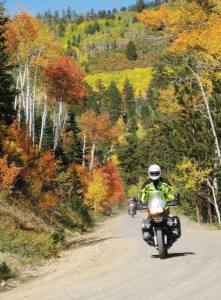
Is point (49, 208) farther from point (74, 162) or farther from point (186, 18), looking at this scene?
point (74, 162)

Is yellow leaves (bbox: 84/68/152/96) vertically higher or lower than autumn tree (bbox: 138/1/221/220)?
higher

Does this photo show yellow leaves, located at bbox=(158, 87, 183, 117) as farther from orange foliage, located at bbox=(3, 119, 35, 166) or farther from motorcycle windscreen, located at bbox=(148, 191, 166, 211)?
motorcycle windscreen, located at bbox=(148, 191, 166, 211)

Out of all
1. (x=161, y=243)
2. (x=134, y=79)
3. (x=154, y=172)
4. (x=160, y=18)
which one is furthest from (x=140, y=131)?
(x=154, y=172)

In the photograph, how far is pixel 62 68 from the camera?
122ft

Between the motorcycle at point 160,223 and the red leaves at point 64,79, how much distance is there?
2874 cm

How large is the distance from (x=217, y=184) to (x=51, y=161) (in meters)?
13.6

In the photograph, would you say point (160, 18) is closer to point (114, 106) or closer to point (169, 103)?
point (169, 103)

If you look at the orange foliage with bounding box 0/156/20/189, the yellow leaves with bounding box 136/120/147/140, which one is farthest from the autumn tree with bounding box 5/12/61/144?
the yellow leaves with bounding box 136/120/147/140

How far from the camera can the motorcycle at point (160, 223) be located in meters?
9.65

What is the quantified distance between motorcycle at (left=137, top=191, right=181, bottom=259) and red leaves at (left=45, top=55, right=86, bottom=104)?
28738 millimetres

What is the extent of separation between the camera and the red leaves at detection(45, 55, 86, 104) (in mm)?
37031

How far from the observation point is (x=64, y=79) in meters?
37.9

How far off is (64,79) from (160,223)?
97.5 feet

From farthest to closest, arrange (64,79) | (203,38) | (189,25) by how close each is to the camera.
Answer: (64,79) < (189,25) < (203,38)
